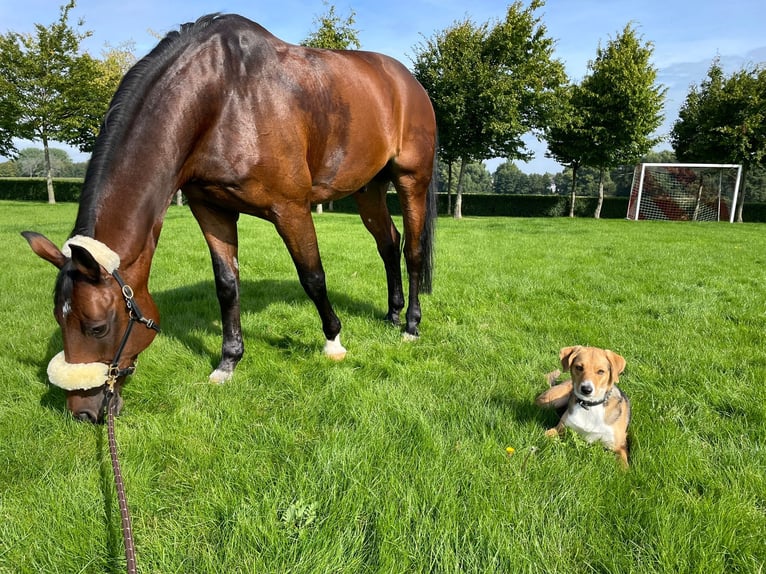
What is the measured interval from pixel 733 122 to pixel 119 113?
3006cm

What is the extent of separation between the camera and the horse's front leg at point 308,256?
2.90 meters

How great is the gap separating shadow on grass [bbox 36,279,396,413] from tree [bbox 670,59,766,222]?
26509 millimetres

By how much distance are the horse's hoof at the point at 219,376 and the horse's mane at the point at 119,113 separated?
133cm

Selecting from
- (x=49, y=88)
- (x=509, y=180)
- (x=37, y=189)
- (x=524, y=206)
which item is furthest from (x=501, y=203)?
(x=509, y=180)

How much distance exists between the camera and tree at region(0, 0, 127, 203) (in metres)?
25.5

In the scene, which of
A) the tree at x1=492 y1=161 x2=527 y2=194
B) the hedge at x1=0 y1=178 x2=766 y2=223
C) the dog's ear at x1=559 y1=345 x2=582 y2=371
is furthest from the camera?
the tree at x1=492 y1=161 x2=527 y2=194

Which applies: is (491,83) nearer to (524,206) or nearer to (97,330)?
(524,206)

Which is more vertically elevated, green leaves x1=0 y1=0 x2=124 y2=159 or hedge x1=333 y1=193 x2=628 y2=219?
green leaves x1=0 y1=0 x2=124 y2=159

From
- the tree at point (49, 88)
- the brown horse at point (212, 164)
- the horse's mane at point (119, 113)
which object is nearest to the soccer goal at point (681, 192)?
the brown horse at point (212, 164)

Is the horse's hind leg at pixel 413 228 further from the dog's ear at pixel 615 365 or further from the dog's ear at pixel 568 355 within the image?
the dog's ear at pixel 615 365

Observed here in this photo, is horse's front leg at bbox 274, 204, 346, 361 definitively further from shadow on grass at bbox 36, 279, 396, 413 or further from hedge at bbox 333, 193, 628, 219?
hedge at bbox 333, 193, 628, 219

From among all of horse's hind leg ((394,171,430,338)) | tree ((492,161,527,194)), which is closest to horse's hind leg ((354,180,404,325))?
horse's hind leg ((394,171,430,338))

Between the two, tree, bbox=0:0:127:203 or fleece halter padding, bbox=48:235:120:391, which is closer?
fleece halter padding, bbox=48:235:120:391

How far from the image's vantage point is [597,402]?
214 centimetres
